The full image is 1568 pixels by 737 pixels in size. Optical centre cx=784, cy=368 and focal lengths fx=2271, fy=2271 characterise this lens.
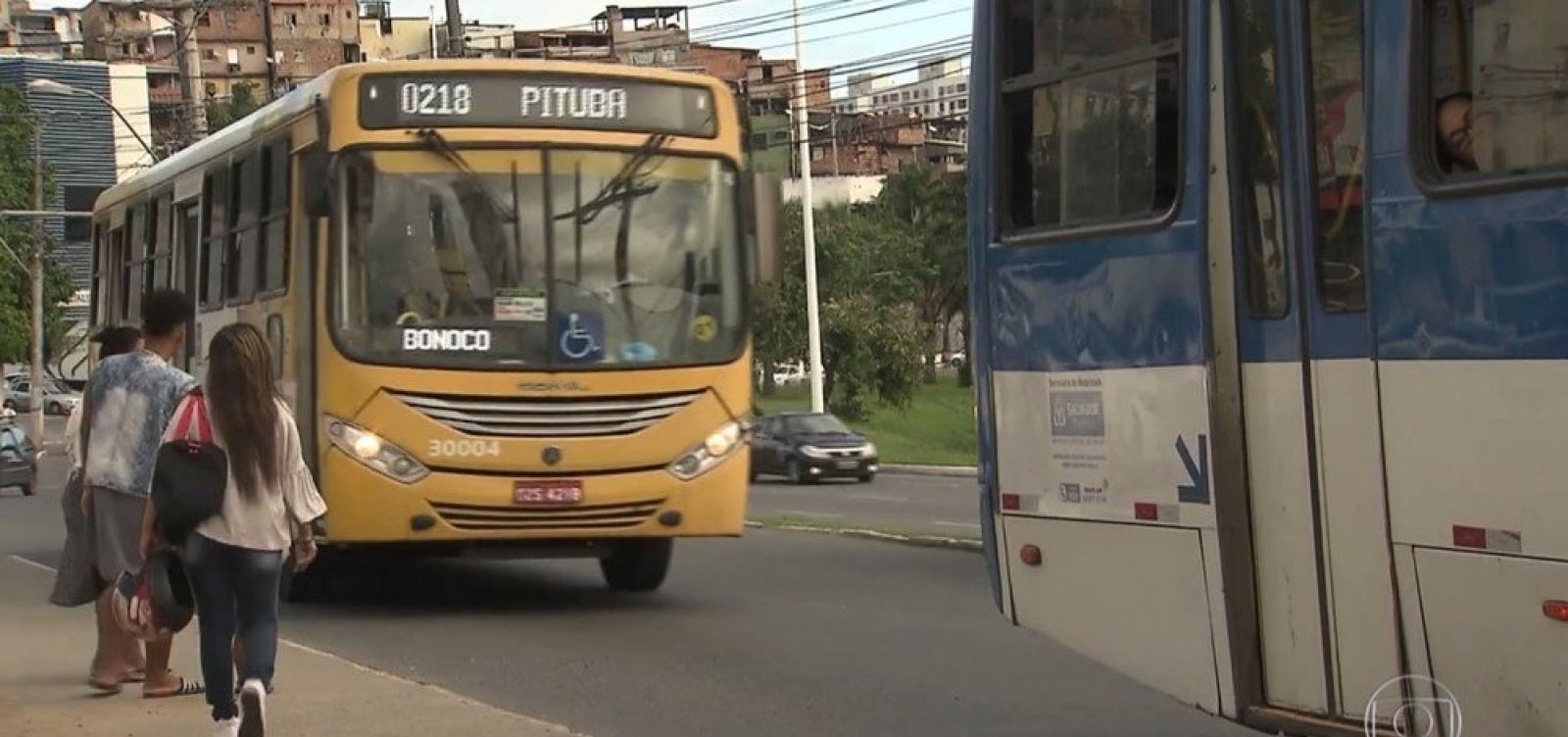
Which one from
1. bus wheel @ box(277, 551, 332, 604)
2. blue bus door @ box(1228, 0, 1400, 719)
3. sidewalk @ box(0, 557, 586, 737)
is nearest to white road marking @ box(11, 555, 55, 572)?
bus wheel @ box(277, 551, 332, 604)

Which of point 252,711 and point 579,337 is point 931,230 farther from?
point 252,711

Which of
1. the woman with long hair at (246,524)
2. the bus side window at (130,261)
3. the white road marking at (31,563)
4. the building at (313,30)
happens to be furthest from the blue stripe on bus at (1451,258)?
the building at (313,30)

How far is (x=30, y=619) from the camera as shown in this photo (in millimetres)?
14961

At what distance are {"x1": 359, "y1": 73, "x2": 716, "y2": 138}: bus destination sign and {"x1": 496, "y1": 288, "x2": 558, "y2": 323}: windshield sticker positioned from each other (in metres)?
1.13

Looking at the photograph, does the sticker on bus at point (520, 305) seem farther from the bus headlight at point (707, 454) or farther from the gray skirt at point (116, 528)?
the gray skirt at point (116, 528)

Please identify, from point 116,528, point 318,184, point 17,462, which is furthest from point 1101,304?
point 17,462

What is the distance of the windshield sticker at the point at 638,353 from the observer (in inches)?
575

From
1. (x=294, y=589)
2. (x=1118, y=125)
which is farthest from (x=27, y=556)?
(x=1118, y=125)

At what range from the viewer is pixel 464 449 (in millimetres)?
14281

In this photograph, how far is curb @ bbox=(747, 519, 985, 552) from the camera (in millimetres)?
19766

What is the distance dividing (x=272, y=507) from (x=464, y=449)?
223 inches

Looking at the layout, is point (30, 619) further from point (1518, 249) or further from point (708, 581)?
point (1518, 249)

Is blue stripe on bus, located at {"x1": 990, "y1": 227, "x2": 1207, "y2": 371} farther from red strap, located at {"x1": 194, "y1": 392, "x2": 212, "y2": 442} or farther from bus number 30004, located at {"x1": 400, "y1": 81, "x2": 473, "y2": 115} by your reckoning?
bus number 30004, located at {"x1": 400, "y1": 81, "x2": 473, "y2": 115}

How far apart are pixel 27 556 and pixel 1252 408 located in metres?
17.4
